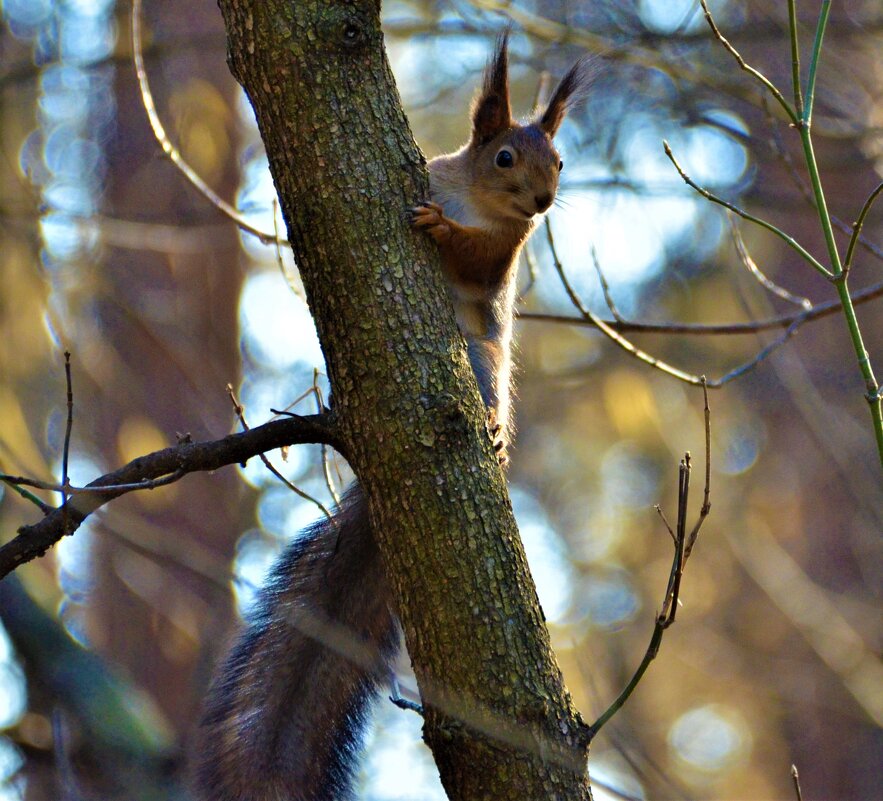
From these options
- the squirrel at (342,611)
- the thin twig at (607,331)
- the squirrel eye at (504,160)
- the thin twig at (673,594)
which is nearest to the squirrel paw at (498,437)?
the squirrel at (342,611)

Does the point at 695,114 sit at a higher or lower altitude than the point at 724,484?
lower

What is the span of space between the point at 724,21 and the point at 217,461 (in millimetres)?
5160

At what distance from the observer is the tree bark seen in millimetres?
1895

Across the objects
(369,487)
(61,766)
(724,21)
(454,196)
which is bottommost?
(61,766)

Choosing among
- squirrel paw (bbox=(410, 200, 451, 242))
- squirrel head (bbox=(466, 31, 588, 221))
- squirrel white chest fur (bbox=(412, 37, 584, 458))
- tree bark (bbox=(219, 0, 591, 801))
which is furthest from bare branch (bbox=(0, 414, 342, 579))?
squirrel head (bbox=(466, 31, 588, 221))

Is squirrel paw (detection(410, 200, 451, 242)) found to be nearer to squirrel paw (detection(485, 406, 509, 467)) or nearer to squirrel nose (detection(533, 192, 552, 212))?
squirrel paw (detection(485, 406, 509, 467))

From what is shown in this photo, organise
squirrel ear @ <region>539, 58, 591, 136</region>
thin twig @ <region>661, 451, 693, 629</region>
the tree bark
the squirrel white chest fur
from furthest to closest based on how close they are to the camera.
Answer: squirrel ear @ <region>539, 58, 591, 136</region>
the squirrel white chest fur
the tree bark
thin twig @ <region>661, 451, 693, 629</region>

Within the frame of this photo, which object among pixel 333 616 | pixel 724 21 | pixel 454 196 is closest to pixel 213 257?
pixel 724 21

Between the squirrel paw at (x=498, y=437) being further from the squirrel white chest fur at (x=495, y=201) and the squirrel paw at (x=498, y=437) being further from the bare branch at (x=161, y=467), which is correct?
the bare branch at (x=161, y=467)

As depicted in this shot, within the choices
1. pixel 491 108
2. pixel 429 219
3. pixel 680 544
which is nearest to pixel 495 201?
pixel 491 108

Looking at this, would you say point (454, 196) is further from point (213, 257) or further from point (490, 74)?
point (213, 257)

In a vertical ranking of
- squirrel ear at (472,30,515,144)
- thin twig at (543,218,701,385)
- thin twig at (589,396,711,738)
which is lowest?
thin twig at (589,396,711,738)

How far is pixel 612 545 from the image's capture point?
10289 millimetres

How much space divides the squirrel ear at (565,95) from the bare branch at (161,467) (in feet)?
4.95
